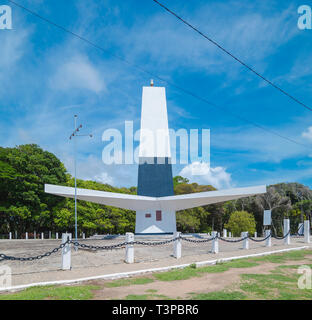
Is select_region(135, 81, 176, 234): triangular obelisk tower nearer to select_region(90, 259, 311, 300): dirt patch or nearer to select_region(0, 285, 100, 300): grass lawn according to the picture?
select_region(90, 259, 311, 300): dirt patch

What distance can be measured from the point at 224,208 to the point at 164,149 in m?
26.2

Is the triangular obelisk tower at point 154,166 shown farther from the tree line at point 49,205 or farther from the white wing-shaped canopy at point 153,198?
the tree line at point 49,205

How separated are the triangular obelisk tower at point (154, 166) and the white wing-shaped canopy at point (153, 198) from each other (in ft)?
2.73

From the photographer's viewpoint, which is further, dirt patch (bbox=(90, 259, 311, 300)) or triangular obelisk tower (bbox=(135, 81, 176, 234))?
triangular obelisk tower (bbox=(135, 81, 176, 234))

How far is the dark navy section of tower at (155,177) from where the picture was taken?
2511 centimetres

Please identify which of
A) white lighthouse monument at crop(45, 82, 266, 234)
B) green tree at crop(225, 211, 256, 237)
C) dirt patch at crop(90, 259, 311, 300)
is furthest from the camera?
green tree at crop(225, 211, 256, 237)

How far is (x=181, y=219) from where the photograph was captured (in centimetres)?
3831

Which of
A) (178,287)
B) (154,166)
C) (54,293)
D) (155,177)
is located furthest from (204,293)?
(154,166)

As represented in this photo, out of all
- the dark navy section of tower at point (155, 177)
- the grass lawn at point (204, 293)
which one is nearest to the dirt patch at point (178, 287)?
the grass lawn at point (204, 293)

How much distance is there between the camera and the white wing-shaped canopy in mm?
20078

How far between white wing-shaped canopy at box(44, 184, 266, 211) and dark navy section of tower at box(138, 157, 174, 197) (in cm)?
121

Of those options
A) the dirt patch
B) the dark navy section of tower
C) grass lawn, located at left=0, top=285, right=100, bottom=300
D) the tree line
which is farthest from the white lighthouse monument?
grass lawn, located at left=0, top=285, right=100, bottom=300

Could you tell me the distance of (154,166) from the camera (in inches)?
997

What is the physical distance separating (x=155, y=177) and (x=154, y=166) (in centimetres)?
Answer: 97
